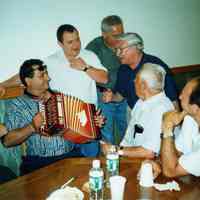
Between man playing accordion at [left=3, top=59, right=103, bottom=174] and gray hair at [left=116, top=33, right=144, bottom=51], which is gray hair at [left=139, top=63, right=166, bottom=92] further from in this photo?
gray hair at [left=116, top=33, right=144, bottom=51]

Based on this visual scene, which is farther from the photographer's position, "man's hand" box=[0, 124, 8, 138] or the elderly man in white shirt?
"man's hand" box=[0, 124, 8, 138]

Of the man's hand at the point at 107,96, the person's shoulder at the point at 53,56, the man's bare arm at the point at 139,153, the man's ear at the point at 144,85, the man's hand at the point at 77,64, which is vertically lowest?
the man's bare arm at the point at 139,153

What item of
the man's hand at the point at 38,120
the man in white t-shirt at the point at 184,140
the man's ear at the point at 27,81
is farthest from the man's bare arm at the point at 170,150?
the man's ear at the point at 27,81

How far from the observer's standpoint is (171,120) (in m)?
1.89

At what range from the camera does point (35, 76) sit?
2.54m

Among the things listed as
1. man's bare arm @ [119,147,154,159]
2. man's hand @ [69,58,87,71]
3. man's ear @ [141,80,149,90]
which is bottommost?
man's bare arm @ [119,147,154,159]

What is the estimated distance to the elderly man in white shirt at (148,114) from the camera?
214cm

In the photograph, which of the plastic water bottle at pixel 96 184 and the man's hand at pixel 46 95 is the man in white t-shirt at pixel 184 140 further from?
the man's hand at pixel 46 95

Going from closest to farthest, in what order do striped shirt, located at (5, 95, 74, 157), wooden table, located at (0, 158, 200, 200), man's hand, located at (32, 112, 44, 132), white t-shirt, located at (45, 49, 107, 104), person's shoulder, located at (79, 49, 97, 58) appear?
wooden table, located at (0, 158, 200, 200)
man's hand, located at (32, 112, 44, 132)
striped shirt, located at (5, 95, 74, 157)
white t-shirt, located at (45, 49, 107, 104)
person's shoulder, located at (79, 49, 97, 58)

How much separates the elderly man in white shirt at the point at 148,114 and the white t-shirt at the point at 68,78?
2.54 ft

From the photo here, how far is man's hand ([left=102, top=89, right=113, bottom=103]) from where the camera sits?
3.26 metres

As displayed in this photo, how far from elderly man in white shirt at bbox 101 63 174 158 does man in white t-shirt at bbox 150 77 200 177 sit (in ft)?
0.58

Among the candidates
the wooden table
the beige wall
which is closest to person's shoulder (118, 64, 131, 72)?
the beige wall

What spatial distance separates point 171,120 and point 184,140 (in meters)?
0.19
